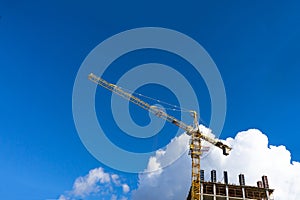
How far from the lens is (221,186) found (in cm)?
10156

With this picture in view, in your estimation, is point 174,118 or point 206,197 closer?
point 206,197

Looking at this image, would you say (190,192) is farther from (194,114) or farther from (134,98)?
(134,98)

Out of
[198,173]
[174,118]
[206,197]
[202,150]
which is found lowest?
[206,197]

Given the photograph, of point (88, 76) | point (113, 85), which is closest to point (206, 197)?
point (113, 85)

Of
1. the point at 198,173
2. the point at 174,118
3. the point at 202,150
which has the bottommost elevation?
the point at 198,173

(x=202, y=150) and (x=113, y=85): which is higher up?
(x=113, y=85)

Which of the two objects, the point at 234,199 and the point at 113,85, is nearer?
the point at 234,199

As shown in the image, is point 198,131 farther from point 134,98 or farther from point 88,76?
point 88,76

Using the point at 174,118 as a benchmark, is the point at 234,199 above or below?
below

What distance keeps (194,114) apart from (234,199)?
1073 inches

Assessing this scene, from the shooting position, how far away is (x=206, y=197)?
3917 inches

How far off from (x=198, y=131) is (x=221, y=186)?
56.7ft

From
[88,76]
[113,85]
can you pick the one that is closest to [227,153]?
[113,85]

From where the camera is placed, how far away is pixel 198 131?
10831 cm
